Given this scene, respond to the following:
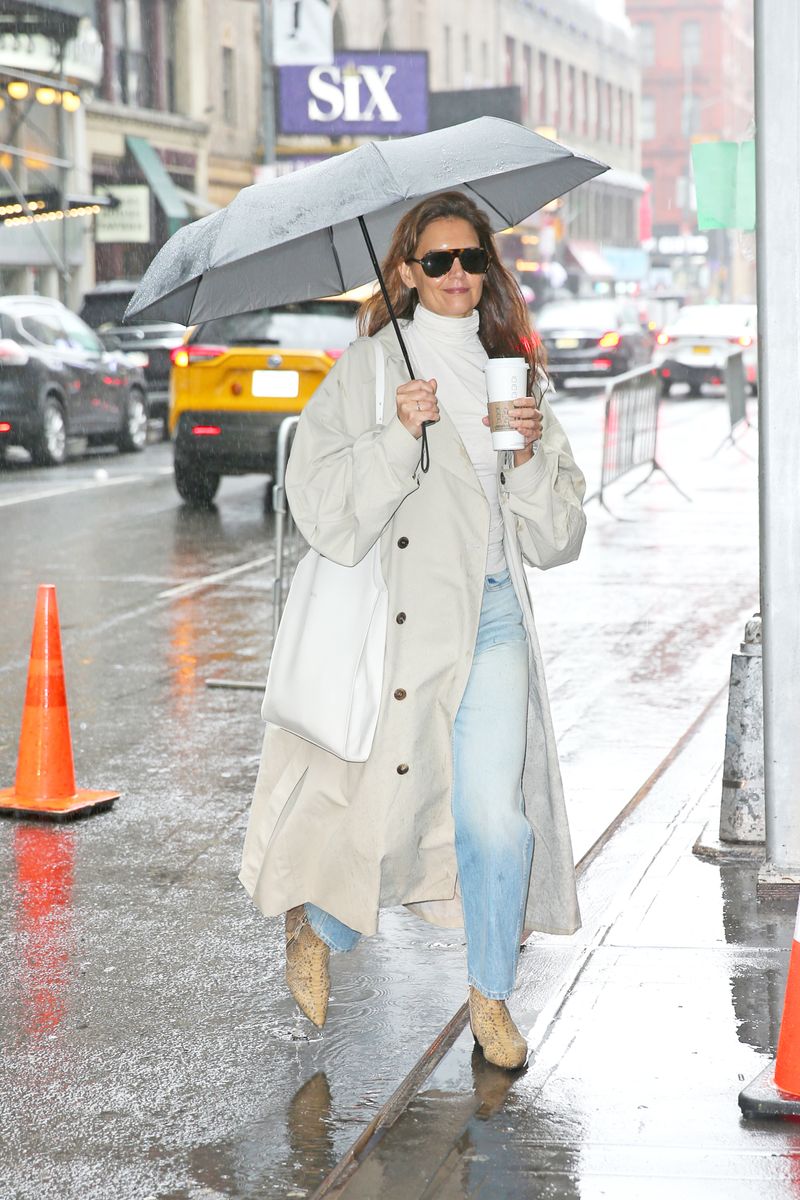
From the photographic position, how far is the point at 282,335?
15.5 meters

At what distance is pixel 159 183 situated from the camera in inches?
1560

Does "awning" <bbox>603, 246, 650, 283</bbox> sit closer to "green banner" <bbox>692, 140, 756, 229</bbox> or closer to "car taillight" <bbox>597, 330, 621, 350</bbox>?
"car taillight" <bbox>597, 330, 621, 350</bbox>

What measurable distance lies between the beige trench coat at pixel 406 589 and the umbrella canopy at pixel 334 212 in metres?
0.33

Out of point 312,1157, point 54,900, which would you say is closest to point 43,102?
point 54,900

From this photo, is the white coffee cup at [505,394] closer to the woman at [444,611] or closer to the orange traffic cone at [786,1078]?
the woman at [444,611]

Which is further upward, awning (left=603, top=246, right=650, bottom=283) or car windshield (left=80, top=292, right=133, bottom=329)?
awning (left=603, top=246, right=650, bottom=283)

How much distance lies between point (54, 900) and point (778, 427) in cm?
249

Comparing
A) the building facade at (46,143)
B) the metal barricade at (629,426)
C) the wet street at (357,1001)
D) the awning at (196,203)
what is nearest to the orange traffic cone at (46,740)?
the wet street at (357,1001)

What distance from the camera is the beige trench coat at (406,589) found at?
4.28m

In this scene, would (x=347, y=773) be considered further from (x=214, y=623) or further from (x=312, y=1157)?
(x=214, y=623)

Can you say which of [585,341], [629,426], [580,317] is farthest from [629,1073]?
[580,317]

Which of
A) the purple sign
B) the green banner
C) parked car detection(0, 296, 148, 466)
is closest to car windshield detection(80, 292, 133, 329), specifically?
parked car detection(0, 296, 148, 466)

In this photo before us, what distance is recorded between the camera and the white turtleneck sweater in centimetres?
439

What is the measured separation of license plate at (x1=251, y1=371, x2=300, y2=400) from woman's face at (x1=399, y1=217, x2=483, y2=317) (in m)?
11.0
